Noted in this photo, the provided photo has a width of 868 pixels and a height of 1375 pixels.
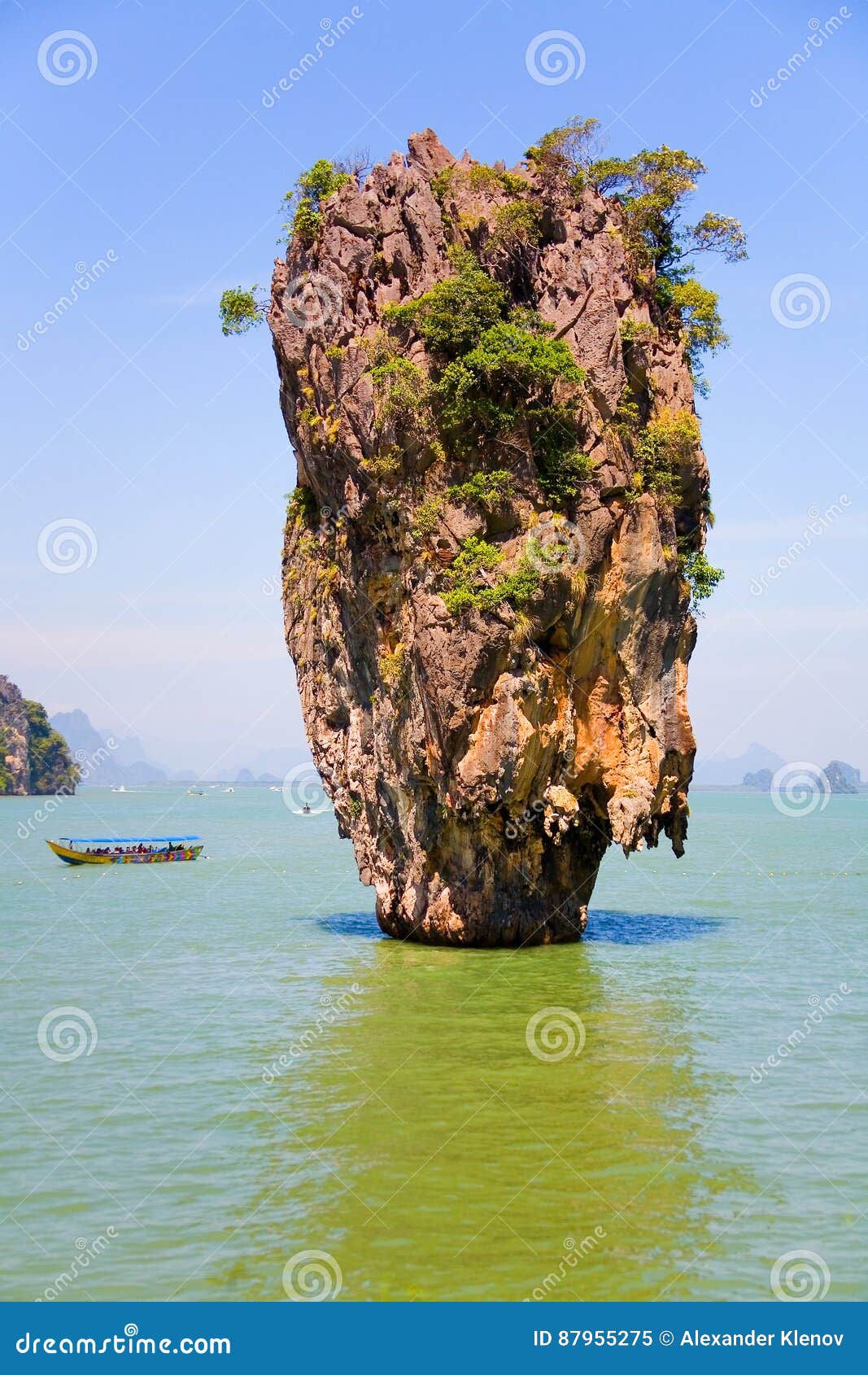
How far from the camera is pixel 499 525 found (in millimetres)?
24766

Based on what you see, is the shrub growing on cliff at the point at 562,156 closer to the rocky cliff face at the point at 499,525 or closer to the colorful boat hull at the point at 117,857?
the rocky cliff face at the point at 499,525

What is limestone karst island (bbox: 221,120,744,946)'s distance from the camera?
24.4m

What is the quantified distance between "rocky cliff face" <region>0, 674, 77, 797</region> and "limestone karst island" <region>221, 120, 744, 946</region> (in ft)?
375

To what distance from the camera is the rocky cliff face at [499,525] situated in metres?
24.3

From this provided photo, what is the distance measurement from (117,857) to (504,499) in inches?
1267

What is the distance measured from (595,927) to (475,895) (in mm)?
6527

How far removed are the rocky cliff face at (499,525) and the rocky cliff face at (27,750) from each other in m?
115

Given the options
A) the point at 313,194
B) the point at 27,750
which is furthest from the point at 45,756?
the point at 313,194

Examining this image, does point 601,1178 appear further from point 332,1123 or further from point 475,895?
point 475,895

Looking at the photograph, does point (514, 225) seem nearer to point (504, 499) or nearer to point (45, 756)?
point (504, 499)

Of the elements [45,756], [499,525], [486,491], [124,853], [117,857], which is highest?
[486,491]

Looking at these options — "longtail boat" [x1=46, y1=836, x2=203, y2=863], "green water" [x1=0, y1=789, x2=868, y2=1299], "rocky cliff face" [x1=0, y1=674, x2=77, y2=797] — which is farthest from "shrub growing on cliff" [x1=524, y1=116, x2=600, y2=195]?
"rocky cliff face" [x1=0, y1=674, x2=77, y2=797]
